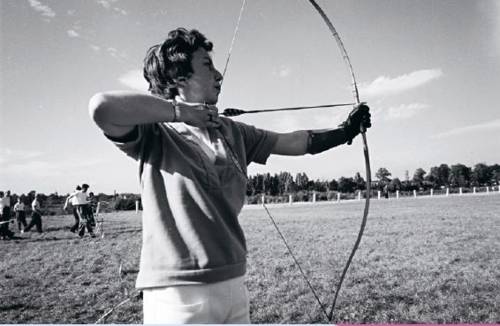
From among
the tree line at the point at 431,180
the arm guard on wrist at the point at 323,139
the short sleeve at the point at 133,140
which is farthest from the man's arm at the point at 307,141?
the tree line at the point at 431,180

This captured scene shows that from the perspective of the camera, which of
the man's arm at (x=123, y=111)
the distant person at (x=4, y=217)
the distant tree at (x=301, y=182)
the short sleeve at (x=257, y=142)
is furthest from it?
the distant person at (x=4, y=217)

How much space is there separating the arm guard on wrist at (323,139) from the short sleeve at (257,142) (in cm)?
16

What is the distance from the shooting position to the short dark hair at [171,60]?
1218 millimetres

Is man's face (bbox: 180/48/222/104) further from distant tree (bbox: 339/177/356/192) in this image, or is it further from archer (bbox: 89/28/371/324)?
distant tree (bbox: 339/177/356/192)

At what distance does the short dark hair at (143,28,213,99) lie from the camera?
1218 mm

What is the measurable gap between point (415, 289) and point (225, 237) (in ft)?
9.69

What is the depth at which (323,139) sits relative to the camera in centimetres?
150

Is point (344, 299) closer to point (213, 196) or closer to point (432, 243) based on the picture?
point (213, 196)

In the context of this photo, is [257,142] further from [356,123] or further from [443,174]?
[443,174]

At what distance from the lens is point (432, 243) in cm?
556

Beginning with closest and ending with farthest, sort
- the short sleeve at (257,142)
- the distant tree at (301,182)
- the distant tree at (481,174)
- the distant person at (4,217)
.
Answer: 1. the short sleeve at (257,142)
2. the distant tree at (301,182)
3. the distant person at (4,217)
4. the distant tree at (481,174)

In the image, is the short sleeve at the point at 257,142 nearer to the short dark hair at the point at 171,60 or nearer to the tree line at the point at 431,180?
the short dark hair at the point at 171,60

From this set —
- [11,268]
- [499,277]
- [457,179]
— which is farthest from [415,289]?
[457,179]

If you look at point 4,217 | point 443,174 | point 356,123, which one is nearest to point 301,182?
point 356,123
